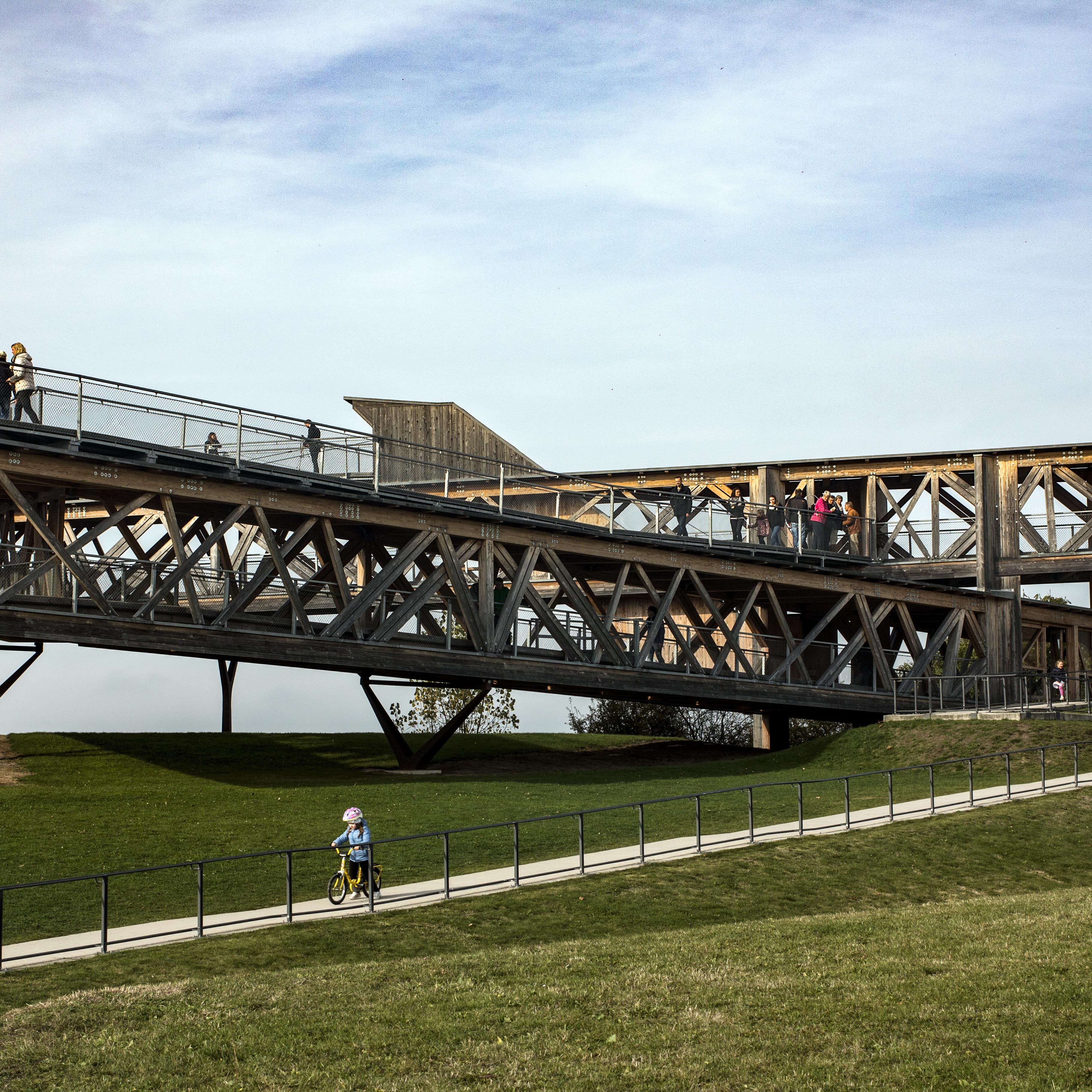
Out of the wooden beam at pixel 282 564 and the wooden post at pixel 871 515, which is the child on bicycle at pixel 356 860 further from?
Answer: the wooden post at pixel 871 515

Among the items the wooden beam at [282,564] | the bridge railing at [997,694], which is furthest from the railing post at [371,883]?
the bridge railing at [997,694]

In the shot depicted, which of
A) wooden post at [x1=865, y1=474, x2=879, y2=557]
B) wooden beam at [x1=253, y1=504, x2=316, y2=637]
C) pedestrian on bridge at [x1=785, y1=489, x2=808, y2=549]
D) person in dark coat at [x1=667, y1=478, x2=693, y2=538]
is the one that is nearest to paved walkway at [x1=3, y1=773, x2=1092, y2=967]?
wooden beam at [x1=253, y1=504, x2=316, y2=637]

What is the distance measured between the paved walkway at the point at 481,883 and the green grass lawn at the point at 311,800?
2.13 feet

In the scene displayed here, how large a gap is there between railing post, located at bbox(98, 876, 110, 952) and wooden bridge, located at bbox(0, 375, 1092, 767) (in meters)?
12.9

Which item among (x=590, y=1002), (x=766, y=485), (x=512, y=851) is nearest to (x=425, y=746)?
(x=512, y=851)

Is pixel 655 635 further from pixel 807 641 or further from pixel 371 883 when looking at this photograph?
pixel 371 883

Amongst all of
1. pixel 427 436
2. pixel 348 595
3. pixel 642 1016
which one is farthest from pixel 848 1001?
pixel 427 436

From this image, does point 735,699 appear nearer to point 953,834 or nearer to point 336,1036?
point 953,834

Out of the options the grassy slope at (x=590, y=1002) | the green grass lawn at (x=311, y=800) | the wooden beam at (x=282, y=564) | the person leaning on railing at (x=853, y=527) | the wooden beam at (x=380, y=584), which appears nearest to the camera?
the grassy slope at (x=590, y=1002)

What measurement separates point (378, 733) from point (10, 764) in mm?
14599

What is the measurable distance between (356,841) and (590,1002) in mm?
7862

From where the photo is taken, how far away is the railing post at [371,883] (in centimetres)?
2017

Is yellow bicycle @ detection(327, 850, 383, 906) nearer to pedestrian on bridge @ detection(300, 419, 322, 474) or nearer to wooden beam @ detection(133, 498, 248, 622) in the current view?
wooden beam @ detection(133, 498, 248, 622)

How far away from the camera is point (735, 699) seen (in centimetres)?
4225
